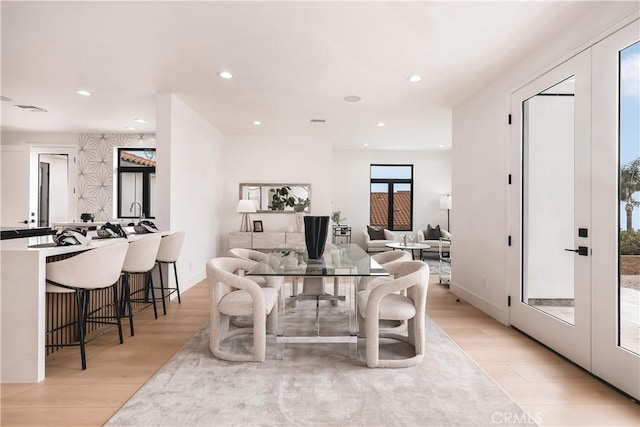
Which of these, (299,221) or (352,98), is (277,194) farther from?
(352,98)

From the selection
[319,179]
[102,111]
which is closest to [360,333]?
[319,179]

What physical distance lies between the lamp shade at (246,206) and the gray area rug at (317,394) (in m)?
3.79

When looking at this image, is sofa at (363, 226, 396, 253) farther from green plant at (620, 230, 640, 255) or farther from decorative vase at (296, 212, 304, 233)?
green plant at (620, 230, 640, 255)

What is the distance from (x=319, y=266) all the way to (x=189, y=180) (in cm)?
303

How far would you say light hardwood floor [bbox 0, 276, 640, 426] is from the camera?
1.88 meters

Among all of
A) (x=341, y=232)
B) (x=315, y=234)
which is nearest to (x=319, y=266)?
(x=315, y=234)

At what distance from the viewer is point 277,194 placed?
678cm

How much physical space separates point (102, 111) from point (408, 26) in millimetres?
4665

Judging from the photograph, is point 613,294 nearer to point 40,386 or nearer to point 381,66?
point 381,66

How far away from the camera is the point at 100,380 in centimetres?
226

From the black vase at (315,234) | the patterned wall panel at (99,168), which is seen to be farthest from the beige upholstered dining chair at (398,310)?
the patterned wall panel at (99,168)

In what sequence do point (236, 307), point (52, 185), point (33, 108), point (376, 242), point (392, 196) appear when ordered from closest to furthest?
point (236, 307)
point (33, 108)
point (52, 185)
point (376, 242)
point (392, 196)

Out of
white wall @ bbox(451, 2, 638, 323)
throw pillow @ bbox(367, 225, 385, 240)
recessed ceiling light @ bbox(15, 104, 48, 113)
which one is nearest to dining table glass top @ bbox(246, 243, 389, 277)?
white wall @ bbox(451, 2, 638, 323)

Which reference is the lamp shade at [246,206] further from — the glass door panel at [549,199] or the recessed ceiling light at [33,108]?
the glass door panel at [549,199]
